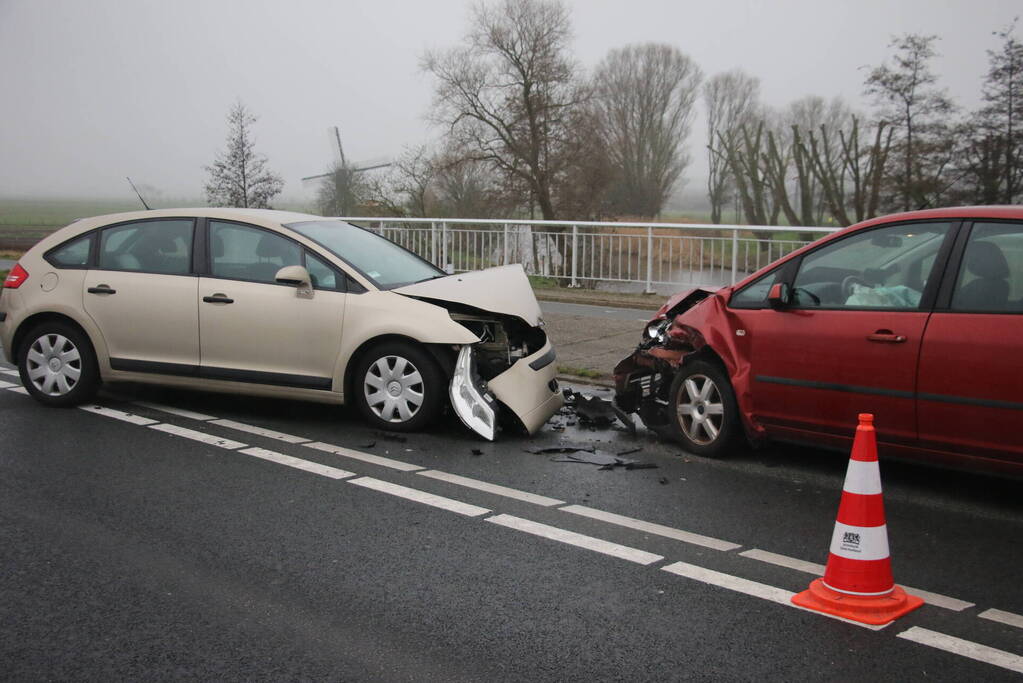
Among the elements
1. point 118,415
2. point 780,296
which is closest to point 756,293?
point 780,296

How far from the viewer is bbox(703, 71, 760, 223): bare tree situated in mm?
59312

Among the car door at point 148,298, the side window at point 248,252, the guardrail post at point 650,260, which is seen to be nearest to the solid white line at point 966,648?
the side window at point 248,252

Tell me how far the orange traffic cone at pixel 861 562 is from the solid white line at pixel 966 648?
0.51ft

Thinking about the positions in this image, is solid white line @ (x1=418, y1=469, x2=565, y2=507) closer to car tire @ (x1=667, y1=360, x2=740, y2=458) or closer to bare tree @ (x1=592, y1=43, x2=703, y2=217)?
car tire @ (x1=667, y1=360, x2=740, y2=458)

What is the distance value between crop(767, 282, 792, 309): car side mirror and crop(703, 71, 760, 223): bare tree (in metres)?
53.7

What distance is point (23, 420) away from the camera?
735 cm

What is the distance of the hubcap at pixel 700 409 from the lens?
21.3 feet

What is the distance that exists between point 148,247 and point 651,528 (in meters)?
4.73

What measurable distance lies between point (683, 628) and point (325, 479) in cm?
272

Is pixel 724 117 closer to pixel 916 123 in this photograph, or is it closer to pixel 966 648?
pixel 916 123

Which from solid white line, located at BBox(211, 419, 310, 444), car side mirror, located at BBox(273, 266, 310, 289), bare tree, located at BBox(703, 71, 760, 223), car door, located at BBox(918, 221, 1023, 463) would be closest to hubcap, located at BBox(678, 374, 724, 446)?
car door, located at BBox(918, 221, 1023, 463)

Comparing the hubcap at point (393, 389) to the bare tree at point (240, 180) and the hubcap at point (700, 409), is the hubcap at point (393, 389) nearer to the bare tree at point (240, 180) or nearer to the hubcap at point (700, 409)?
the hubcap at point (700, 409)

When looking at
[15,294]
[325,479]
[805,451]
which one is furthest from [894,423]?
[15,294]

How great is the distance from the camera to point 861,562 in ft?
13.0
